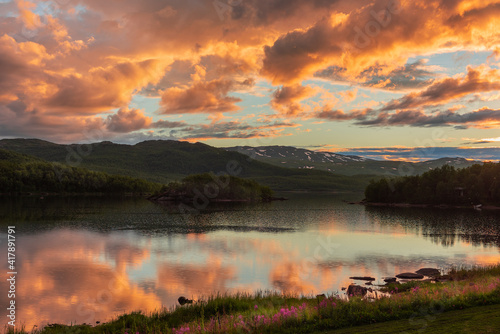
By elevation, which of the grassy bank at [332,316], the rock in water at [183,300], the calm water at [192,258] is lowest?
the calm water at [192,258]

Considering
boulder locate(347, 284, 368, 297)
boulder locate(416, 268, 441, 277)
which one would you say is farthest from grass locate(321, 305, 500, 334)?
boulder locate(416, 268, 441, 277)

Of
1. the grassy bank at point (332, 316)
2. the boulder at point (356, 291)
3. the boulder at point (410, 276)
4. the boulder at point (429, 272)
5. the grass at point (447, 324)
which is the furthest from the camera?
the boulder at point (429, 272)

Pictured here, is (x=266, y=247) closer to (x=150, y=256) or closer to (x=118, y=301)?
(x=150, y=256)

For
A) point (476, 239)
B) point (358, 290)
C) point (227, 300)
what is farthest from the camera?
point (476, 239)

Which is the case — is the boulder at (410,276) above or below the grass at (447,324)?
below

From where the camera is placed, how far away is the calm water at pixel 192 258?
4184cm

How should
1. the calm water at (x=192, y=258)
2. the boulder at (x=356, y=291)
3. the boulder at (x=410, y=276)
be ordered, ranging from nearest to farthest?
the boulder at (x=356, y=291), the calm water at (x=192, y=258), the boulder at (x=410, y=276)

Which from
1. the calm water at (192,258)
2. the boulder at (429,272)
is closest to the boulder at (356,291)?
the calm water at (192,258)

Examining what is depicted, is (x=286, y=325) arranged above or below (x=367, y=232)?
above

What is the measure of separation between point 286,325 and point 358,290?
63.2ft

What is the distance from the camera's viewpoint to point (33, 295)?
137 ft

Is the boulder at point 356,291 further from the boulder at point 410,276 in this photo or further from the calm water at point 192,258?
the boulder at point 410,276

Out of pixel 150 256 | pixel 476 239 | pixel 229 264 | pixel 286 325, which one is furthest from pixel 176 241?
pixel 476 239

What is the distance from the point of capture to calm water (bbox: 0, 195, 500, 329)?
41844 mm
